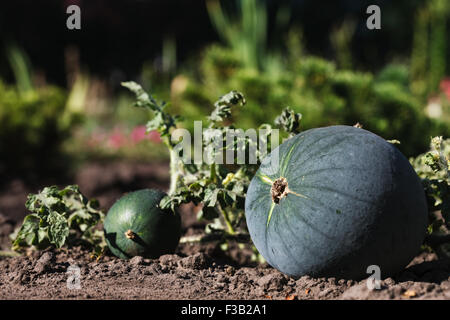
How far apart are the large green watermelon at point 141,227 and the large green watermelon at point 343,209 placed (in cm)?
64

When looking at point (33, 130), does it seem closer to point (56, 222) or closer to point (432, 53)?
point (56, 222)

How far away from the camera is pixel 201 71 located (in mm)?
8672

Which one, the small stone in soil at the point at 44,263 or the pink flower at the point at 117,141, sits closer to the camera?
the small stone in soil at the point at 44,263

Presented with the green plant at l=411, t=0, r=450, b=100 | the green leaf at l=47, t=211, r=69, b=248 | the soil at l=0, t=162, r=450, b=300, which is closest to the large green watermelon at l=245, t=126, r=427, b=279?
the soil at l=0, t=162, r=450, b=300

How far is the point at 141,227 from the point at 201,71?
644 cm

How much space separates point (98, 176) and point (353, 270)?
4597 mm

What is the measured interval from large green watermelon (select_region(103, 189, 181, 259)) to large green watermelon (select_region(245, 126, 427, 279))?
2.09 feet

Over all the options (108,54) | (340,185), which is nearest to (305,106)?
(340,185)

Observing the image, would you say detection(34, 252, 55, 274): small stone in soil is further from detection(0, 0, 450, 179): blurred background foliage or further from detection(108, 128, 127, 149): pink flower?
detection(108, 128, 127, 149): pink flower

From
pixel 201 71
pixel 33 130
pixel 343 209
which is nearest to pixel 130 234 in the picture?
pixel 343 209

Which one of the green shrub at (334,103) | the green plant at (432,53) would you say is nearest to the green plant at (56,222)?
the green shrub at (334,103)

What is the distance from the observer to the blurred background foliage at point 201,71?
175 inches

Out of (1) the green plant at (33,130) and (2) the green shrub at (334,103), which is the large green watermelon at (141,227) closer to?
(2) the green shrub at (334,103)

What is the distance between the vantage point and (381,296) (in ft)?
6.09
